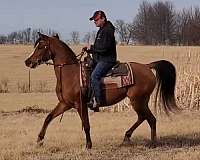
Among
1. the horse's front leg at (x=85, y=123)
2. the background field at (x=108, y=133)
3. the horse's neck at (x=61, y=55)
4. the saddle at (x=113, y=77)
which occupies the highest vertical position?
the horse's neck at (x=61, y=55)

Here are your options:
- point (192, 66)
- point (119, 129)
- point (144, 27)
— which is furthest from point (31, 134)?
point (144, 27)

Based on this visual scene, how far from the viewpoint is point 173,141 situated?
34.3 ft

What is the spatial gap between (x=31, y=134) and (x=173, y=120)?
449 cm

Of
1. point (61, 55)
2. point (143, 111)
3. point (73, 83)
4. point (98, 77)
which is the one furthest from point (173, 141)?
point (61, 55)

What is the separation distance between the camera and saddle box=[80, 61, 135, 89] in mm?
9578

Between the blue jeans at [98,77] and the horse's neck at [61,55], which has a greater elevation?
the horse's neck at [61,55]

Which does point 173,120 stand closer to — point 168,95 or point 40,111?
point 168,95

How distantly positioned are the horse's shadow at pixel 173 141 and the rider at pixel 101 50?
131cm

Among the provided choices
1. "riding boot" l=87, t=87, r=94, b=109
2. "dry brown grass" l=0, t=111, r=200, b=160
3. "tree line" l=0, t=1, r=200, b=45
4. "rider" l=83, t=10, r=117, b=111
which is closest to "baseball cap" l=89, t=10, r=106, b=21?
"rider" l=83, t=10, r=117, b=111

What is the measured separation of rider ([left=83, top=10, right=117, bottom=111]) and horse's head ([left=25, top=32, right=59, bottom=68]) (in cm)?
78

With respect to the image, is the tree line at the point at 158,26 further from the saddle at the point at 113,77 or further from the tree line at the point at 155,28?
the saddle at the point at 113,77

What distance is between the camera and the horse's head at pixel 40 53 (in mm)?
9641

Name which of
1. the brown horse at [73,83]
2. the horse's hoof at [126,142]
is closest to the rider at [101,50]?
the brown horse at [73,83]

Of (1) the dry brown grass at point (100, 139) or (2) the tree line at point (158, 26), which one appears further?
(2) the tree line at point (158, 26)
